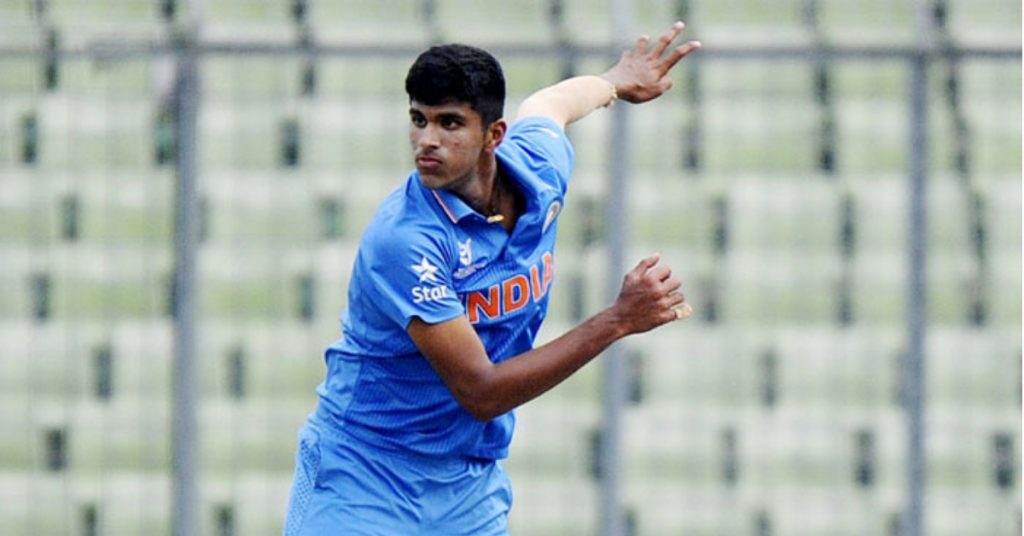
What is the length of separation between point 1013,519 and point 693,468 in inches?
45.0

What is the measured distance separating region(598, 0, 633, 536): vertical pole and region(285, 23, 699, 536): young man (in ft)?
7.40

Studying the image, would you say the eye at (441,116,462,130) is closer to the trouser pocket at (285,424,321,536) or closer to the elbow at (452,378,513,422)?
the elbow at (452,378,513,422)

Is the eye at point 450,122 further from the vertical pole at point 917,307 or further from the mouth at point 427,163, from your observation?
Answer: the vertical pole at point 917,307

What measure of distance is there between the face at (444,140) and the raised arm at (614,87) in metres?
0.83

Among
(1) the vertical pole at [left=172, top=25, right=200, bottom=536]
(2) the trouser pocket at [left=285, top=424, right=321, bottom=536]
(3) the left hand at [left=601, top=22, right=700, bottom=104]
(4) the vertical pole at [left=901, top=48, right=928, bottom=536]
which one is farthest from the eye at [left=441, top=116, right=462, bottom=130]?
(4) the vertical pole at [left=901, top=48, right=928, bottom=536]

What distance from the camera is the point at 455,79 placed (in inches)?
160

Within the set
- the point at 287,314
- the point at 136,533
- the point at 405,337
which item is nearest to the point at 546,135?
the point at 405,337

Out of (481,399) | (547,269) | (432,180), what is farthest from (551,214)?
(481,399)

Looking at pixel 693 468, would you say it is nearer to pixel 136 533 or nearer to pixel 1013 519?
pixel 1013 519

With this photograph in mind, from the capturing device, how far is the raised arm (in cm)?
498

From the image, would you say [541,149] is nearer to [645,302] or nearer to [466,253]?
[466,253]

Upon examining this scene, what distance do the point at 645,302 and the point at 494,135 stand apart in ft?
1.64

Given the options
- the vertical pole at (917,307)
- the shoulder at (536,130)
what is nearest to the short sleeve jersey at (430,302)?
the shoulder at (536,130)

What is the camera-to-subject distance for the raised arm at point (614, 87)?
4980 mm
